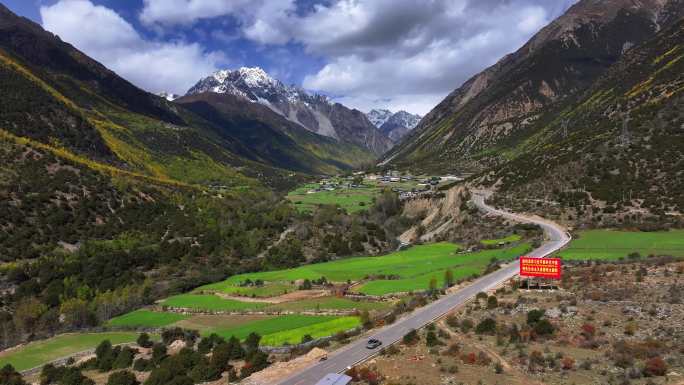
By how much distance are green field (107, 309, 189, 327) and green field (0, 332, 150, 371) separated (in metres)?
3.01

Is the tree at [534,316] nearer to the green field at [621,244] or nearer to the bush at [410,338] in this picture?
the bush at [410,338]

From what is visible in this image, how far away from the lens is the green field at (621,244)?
177 ft

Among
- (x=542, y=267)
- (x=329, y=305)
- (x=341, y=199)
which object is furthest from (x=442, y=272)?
(x=341, y=199)

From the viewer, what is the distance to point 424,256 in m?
78.1

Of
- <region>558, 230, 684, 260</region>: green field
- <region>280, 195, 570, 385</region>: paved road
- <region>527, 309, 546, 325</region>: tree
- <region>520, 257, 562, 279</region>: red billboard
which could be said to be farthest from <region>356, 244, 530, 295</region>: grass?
<region>527, 309, 546, 325</region>: tree

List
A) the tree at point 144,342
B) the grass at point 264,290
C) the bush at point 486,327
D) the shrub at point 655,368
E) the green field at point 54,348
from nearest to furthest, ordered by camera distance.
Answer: the shrub at point 655,368, the bush at point 486,327, the green field at point 54,348, the tree at point 144,342, the grass at point 264,290

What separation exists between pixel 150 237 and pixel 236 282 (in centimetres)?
3341

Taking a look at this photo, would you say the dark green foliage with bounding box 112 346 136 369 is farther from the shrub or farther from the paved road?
the shrub

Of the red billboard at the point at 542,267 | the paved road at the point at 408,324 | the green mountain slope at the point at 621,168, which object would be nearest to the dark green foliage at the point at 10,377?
the paved road at the point at 408,324

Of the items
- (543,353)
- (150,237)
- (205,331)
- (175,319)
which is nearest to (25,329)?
(175,319)

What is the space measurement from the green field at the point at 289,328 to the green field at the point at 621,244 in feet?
87.2

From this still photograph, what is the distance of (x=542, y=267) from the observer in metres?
43.4

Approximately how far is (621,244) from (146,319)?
191ft

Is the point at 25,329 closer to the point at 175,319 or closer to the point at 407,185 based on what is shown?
the point at 175,319
